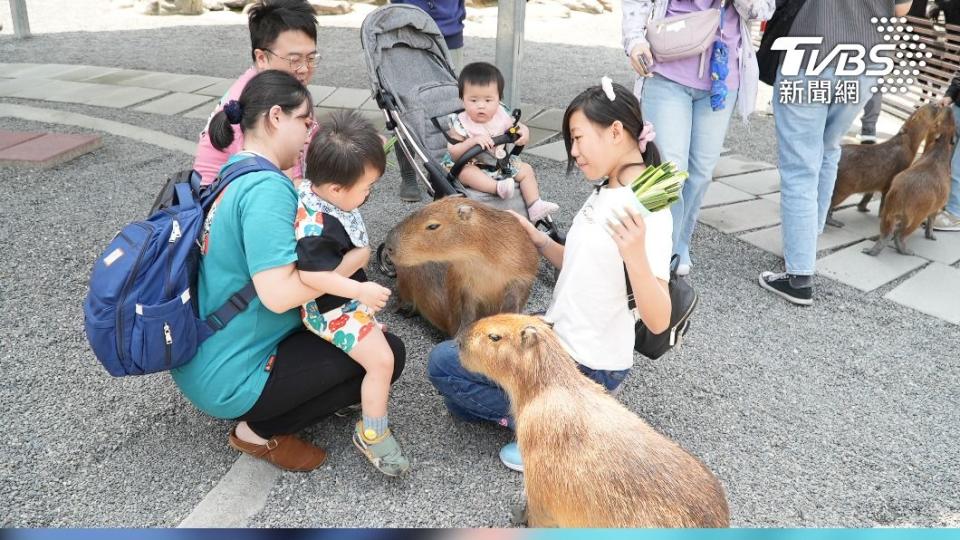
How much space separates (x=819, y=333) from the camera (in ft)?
11.6

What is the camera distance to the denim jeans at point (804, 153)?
356 centimetres

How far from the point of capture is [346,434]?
2611 mm

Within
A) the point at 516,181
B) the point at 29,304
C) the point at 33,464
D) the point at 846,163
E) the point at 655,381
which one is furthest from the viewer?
the point at 846,163

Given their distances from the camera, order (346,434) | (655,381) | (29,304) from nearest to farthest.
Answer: (346,434)
(655,381)
(29,304)

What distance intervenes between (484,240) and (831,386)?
5.47 ft

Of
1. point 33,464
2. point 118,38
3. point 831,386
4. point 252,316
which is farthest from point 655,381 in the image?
point 118,38

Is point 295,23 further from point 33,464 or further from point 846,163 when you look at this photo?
point 846,163

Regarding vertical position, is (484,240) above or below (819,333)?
above

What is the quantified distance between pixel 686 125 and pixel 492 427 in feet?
5.73

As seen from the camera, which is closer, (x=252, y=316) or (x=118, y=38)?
(x=252, y=316)

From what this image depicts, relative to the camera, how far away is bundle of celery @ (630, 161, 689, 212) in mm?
1817

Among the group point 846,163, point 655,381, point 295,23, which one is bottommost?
point 655,381

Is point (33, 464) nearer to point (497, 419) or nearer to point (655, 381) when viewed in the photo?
point (497, 419)

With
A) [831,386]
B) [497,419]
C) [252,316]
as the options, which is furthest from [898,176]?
[252,316]
